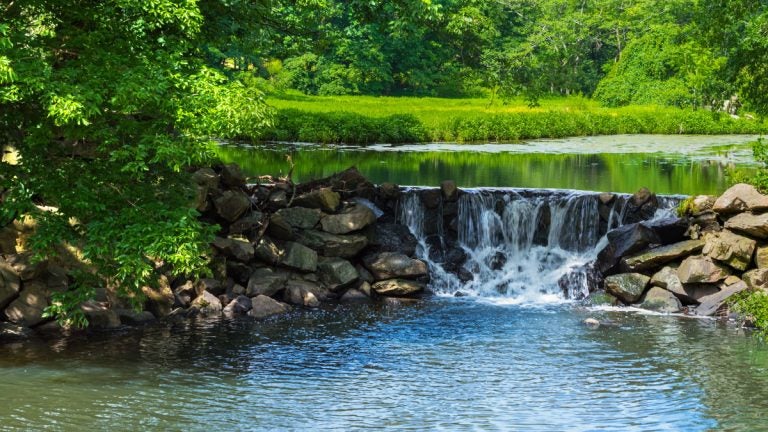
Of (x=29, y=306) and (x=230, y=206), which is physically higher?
(x=230, y=206)

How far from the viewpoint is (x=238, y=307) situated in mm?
22219

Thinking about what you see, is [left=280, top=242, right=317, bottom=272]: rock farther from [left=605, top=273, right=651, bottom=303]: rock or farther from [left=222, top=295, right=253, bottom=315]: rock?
[left=605, top=273, right=651, bottom=303]: rock

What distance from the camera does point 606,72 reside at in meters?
81.4

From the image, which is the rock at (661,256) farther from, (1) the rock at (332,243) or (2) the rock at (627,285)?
(1) the rock at (332,243)

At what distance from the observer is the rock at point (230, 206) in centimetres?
2428

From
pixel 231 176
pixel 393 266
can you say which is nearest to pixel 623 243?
pixel 393 266

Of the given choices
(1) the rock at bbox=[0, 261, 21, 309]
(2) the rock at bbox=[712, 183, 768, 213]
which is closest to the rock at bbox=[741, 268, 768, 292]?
(2) the rock at bbox=[712, 183, 768, 213]

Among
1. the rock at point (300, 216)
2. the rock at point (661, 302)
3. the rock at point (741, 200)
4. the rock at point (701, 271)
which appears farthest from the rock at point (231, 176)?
the rock at point (741, 200)

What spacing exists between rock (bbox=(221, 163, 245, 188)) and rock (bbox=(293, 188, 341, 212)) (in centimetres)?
166

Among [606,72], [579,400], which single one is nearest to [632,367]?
[579,400]

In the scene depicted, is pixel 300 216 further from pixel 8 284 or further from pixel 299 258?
pixel 8 284

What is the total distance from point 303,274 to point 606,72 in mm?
61415

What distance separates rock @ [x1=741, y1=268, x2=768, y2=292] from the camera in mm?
22484

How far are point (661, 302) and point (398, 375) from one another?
7851 millimetres
